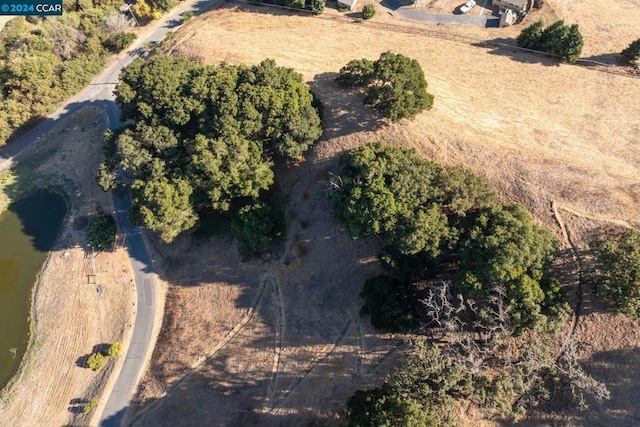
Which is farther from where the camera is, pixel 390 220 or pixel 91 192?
pixel 91 192

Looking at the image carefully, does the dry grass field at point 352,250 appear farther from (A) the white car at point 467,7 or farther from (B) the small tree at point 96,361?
(A) the white car at point 467,7

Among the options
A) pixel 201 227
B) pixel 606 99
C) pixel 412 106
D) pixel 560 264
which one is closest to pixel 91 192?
pixel 201 227

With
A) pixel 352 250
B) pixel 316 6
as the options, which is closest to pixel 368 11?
pixel 316 6

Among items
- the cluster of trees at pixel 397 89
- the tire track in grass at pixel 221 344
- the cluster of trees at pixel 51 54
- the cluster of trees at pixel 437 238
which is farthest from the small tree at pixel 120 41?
the tire track in grass at pixel 221 344

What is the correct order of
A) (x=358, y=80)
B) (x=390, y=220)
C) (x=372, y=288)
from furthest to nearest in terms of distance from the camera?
(x=358, y=80) → (x=372, y=288) → (x=390, y=220)

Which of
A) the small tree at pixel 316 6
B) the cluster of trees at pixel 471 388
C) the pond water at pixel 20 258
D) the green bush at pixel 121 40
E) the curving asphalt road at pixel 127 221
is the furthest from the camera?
the green bush at pixel 121 40

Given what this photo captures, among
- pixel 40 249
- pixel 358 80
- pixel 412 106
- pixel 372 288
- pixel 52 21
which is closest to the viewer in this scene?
pixel 372 288

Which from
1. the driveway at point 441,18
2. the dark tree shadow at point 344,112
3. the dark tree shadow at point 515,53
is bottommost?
the dark tree shadow at point 344,112

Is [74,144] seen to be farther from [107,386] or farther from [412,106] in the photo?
[412,106]

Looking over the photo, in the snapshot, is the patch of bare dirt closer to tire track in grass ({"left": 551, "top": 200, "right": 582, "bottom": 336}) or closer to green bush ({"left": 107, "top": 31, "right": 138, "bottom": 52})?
green bush ({"left": 107, "top": 31, "right": 138, "bottom": 52})
